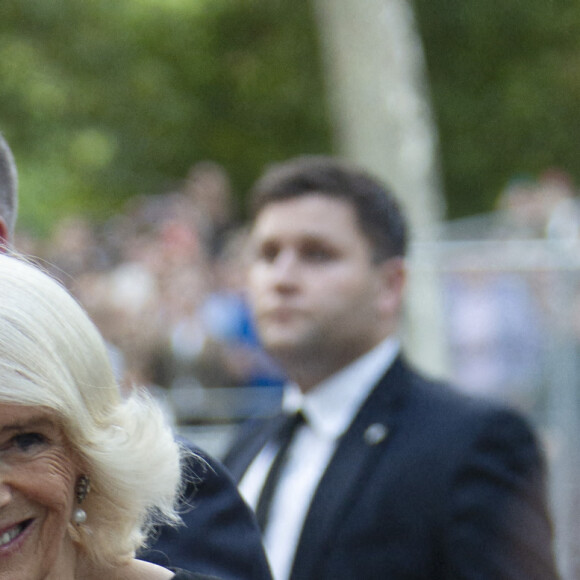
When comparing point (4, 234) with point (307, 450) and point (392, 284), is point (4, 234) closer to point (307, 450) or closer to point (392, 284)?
point (307, 450)

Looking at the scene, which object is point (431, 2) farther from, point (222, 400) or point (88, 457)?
point (88, 457)

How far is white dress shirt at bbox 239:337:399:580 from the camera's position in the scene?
11.0 ft

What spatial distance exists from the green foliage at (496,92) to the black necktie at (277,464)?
44.2 feet

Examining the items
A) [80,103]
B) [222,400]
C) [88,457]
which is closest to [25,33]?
[80,103]

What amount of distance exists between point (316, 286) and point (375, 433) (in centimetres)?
52

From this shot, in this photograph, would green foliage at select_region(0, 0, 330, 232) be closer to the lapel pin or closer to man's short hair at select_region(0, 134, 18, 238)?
the lapel pin

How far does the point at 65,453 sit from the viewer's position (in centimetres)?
202

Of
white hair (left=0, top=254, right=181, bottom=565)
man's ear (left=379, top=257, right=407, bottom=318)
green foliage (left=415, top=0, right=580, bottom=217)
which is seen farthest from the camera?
green foliage (left=415, top=0, right=580, bottom=217)

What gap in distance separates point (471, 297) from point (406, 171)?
1.91m

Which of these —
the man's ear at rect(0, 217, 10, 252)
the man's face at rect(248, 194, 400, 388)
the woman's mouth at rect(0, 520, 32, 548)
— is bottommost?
the woman's mouth at rect(0, 520, 32, 548)

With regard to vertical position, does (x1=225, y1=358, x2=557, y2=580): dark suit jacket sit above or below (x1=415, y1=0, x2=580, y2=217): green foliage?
below

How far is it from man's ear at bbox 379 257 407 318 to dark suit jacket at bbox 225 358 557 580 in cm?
53

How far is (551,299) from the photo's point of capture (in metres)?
5.95

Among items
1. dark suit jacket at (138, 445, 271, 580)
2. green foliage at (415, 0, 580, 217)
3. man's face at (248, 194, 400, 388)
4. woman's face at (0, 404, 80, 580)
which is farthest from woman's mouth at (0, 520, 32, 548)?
green foliage at (415, 0, 580, 217)
